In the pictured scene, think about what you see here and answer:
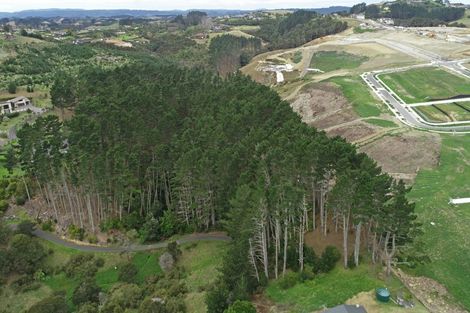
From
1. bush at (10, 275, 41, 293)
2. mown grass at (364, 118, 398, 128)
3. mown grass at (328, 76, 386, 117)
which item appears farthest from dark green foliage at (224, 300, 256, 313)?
mown grass at (328, 76, 386, 117)

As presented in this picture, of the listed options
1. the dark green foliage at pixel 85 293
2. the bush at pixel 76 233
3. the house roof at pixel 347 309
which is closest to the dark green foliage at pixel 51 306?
the dark green foliage at pixel 85 293

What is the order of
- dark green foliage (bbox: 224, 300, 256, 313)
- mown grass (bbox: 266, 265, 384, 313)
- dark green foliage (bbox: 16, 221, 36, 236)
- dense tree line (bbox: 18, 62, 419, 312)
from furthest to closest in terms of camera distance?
dark green foliage (bbox: 16, 221, 36, 236) < dense tree line (bbox: 18, 62, 419, 312) < mown grass (bbox: 266, 265, 384, 313) < dark green foliage (bbox: 224, 300, 256, 313)

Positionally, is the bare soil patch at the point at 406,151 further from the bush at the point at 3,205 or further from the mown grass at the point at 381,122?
the bush at the point at 3,205

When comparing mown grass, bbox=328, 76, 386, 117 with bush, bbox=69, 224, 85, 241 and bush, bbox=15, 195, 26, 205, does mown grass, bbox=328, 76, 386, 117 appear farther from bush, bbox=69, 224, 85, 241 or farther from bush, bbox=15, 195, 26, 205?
bush, bbox=15, 195, 26, 205

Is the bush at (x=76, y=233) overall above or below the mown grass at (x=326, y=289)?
below

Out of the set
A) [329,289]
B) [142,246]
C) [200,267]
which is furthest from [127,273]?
[329,289]

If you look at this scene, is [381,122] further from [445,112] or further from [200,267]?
[200,267]

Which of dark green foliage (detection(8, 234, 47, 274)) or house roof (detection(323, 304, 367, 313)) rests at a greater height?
house roof (detection(323, 304, 367, 313))
